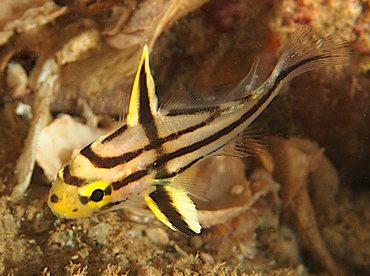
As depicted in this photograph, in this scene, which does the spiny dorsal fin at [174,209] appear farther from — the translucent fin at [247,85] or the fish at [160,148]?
the translucent fin at [247,85]

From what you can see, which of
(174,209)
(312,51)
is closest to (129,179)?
(174,209)

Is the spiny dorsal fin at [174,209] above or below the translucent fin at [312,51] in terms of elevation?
below

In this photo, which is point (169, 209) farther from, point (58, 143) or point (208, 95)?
point (58, 143)

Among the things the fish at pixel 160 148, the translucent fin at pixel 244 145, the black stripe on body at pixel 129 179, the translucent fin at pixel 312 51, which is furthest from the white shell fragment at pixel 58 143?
the translucent fin at pixel 312 51

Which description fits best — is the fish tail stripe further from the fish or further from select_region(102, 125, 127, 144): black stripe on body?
select_region(102, 125, 127, 144): black stripe on body

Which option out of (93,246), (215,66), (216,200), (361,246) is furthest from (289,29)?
(361,246)

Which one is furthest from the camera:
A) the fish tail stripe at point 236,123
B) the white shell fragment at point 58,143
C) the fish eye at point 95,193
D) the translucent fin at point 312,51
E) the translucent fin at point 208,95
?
the white shell fragment at point 58,143

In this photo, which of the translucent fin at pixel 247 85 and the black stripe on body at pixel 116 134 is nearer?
the black stripe on body at pixel 116 134

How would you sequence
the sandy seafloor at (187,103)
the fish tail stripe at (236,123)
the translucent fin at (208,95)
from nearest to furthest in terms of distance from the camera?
the fish tail stripe at (236,123)
the translucent fin at (208,95)
the sandy seafloor at (187,103)
